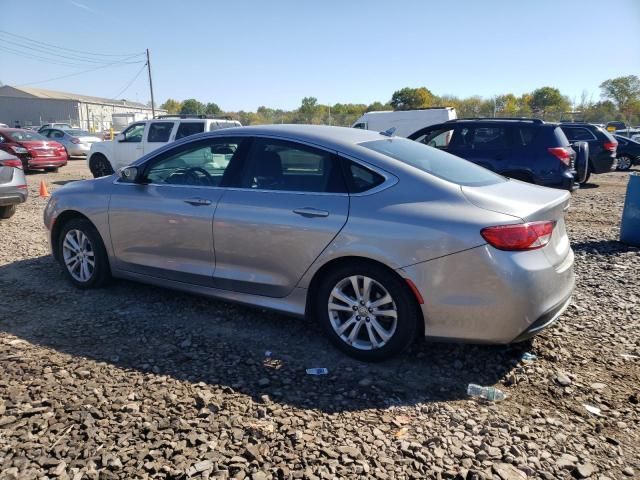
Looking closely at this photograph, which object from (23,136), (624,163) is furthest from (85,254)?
(624,163)

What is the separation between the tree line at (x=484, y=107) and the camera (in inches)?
1474

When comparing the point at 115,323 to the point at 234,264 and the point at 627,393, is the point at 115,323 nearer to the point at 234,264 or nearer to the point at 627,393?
the point at 234,264

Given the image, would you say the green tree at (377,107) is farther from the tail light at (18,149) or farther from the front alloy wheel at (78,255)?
the front alloy wheel at (78,255)

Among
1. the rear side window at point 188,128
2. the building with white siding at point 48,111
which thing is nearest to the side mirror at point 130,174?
the rear side window at point 188,128

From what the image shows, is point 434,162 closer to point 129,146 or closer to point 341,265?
point 341,265

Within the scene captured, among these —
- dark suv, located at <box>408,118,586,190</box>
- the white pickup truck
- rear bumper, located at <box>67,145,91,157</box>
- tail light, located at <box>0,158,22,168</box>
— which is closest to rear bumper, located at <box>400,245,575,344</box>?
dark suv, located at <box>408,118,586,190</box>

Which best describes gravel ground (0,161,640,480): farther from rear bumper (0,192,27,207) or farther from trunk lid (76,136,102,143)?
trunk lid (76,136,102,143)

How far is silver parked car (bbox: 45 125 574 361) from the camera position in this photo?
122 inches

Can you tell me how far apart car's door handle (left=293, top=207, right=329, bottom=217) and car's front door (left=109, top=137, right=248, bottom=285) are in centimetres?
81

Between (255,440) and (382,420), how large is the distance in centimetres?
75

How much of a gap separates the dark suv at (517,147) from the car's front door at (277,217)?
6.05 metres

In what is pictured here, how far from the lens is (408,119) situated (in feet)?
63.6

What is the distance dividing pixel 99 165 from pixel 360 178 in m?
13.1

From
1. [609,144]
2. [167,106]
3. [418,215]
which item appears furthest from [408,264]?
[167,106]
